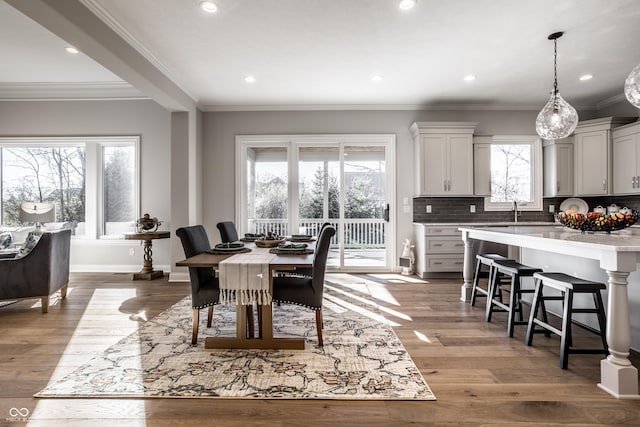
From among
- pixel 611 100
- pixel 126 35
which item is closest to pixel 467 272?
pixel 611 100

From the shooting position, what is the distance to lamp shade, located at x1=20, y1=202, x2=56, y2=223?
4434 mm

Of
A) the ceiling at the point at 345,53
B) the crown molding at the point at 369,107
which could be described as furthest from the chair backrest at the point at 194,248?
the crown molding at the point at 369,107

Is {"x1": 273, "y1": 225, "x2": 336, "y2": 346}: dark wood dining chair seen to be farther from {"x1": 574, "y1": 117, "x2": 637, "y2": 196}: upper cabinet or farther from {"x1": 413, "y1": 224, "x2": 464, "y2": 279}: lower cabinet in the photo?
{"x1": 574, "y1": 117, "x2": 637, "y2": 196}: upper cabinet

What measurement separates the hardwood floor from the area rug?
81 mm

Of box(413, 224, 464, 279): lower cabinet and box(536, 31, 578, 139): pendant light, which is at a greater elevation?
box(536, 31, 578, 139): pendant light

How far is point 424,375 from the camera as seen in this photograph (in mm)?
2078

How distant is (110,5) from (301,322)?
10.5 feet

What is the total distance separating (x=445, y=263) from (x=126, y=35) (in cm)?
482

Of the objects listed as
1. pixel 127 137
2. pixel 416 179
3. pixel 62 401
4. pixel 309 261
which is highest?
pixel 127 137

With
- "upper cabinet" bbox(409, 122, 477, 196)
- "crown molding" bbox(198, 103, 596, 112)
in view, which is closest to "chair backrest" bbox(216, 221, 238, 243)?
"crown molding" bbox(198, 103, 596, 112)

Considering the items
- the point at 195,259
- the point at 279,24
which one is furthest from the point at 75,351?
the point at 279,24

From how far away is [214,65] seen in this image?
3932mm

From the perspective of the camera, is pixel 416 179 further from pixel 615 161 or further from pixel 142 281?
pixel 142 281

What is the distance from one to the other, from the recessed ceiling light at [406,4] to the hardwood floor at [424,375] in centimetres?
276
